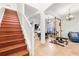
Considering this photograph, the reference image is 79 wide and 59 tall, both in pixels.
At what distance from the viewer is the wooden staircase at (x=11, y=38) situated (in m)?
2.17

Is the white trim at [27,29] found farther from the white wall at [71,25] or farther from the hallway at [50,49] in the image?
the white wall at [71,25]

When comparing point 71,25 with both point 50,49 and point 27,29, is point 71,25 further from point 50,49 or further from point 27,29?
point 27,29

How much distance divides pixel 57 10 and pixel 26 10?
75cm

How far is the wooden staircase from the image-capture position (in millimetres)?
2166

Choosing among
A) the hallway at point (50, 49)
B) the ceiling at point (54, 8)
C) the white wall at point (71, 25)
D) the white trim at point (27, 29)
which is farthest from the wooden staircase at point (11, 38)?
the white wall at point (71, 25)

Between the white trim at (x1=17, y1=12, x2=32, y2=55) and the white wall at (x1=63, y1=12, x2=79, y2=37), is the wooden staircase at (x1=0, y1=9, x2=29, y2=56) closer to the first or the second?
the white trim at (x1=17, y1=12, x2=32, y2=55)

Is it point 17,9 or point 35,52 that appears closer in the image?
point 17,9

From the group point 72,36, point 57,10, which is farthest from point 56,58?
point 57,10

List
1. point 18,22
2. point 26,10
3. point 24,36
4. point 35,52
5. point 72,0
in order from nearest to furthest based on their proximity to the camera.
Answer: point 72,0
point 26,10
point 35,52
point 18,22
point 24,36

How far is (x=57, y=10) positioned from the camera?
83.7 inches

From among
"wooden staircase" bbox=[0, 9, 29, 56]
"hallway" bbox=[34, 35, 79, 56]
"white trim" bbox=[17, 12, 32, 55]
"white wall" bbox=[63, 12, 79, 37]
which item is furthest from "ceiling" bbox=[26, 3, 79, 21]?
"hallway" bbox=[34, 35, 79, 56]

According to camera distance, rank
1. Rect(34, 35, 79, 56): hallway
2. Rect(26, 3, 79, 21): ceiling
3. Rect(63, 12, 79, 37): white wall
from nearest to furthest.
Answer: Rect(26, 3, 79, 21): ceiling
Rect(63, 12, 79, 37): white wall
Rect(34, 35, 79, 56): hallway

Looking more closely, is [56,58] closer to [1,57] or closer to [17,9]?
[1,57]

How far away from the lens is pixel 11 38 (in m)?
2.44
